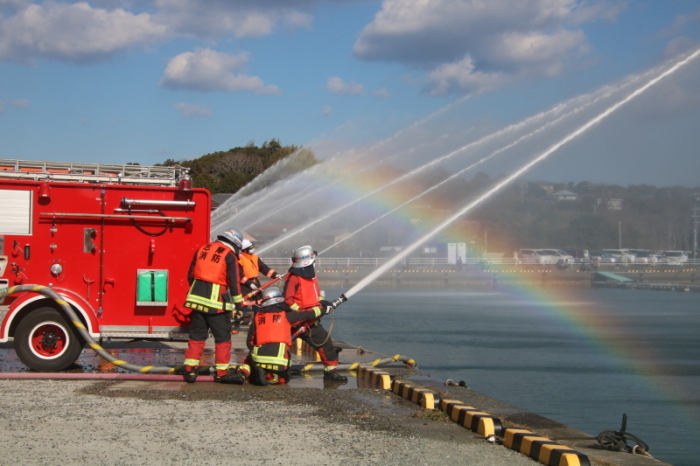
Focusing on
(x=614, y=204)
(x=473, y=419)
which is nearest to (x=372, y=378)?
(x=473, y=419)

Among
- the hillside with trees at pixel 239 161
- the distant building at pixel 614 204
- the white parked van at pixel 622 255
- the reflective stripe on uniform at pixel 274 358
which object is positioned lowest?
the reflective stripe on uniform at pixel 274 358

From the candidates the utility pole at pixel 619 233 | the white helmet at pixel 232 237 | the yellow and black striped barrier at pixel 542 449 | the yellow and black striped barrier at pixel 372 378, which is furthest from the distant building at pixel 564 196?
the yellow and black striped barrier at pixel 542 449

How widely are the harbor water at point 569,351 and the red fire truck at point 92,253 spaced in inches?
254

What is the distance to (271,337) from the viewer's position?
10156 mm

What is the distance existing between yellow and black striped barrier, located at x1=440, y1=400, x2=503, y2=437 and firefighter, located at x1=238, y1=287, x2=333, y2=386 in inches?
95.9

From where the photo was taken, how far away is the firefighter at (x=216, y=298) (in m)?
9.95

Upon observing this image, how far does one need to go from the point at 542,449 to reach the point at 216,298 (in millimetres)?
4813

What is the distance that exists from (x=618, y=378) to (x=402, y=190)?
1380 cm

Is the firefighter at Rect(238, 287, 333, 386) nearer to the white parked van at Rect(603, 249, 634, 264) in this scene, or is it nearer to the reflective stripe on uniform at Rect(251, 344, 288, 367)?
the reflective stripe on uniform at Rect(251, 344, 288, 367)

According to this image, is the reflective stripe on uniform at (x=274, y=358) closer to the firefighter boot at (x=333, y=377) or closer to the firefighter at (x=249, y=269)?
the firefighter boot at (x=333, y=377)

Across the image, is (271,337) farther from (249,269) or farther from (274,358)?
(249,269)

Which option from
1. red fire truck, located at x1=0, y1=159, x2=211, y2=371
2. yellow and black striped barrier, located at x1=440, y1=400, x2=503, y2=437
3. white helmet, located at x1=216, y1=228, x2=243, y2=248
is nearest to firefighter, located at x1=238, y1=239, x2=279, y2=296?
red fire truck, located at x1=0, y1=159, x2=211, y2=371

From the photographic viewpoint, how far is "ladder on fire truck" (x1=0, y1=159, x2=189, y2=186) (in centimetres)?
1098

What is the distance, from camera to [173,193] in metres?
11.1
